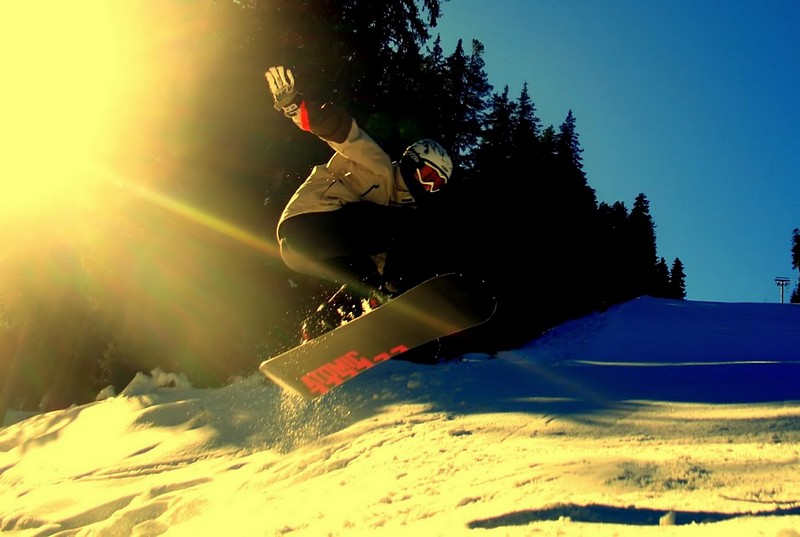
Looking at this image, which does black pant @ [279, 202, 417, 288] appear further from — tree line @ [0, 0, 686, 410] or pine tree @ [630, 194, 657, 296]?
pine tree @ [630, 194, 657, 296]

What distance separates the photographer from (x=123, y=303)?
1446 cm

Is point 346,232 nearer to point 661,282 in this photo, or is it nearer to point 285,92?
point 285,92

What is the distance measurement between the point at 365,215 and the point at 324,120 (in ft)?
3.11

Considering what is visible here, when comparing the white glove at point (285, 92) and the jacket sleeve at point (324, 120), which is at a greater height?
the white glove at point (285, 92)

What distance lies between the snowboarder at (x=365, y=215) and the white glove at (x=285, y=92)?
0.50 meters

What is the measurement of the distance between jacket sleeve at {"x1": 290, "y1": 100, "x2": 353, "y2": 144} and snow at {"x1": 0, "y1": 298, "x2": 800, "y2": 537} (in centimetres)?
275

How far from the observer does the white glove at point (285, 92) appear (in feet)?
15.3

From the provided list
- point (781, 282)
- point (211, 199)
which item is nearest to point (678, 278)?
point (781, 282)

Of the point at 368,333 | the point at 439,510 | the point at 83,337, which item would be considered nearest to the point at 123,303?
the point at 83,337

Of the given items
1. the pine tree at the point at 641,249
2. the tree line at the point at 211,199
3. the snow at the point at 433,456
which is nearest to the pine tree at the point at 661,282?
the pine tree at the point at 641,249

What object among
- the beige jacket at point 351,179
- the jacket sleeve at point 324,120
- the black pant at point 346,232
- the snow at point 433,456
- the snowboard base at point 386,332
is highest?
the jacket sleeve at point 324,120

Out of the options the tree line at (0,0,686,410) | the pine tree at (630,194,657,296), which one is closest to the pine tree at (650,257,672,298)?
the pine tree at (630,194,657,296)

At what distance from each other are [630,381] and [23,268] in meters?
15.2

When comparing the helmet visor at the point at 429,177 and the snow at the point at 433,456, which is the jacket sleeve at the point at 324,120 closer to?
the helmet visor at the point at 429,177
